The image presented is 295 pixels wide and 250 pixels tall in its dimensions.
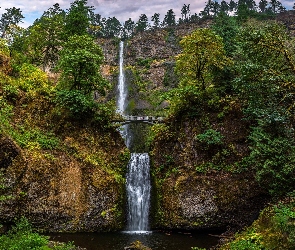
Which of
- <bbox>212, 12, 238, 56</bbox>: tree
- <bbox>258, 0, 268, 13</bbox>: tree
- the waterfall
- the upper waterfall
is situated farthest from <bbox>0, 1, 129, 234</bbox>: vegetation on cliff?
<bbox>258, 0, 268, 13</bbox>: tree

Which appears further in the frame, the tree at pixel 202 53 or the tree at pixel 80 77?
the tree at pixel 202 53

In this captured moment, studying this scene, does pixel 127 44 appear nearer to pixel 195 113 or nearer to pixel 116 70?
Answer: pixel 116 70

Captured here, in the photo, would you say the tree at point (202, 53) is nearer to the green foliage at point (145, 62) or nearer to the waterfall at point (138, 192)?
the waterfall at point (138, 192)

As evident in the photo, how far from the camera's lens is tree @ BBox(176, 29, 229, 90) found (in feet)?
69.2

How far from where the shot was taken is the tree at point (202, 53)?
21.1 meters

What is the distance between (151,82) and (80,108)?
33.9 metres

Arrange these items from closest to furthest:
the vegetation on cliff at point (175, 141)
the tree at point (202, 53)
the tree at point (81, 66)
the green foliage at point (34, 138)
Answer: the vegetation on cliff at point (175, 141)
the green foliage at point (34, 138)
the tree at point (81, 66)
the tree at point (202, 53)

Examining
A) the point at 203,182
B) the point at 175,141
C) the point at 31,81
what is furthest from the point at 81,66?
the point at 203,182

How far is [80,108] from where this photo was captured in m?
20.6

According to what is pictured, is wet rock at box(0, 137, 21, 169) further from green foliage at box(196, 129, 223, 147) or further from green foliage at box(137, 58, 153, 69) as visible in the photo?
green foliage at box(137, 58, 153, 69)

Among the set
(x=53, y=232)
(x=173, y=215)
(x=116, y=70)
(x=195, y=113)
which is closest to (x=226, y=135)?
(x=195, y=113)

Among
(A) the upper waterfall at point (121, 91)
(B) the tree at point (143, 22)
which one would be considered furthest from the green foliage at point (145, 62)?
(B) the tree at point (143, 22)

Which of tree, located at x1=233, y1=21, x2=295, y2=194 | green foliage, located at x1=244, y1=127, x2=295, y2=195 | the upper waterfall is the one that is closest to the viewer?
green foliage, located at x1=244, y1=127, x2=295, y2=195

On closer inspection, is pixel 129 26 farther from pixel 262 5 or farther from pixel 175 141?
pixel 175 141
